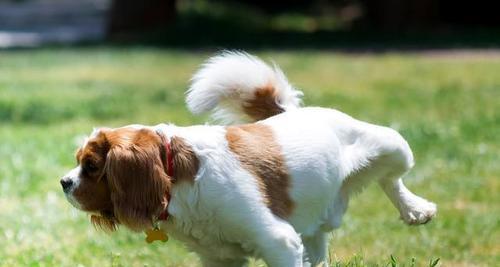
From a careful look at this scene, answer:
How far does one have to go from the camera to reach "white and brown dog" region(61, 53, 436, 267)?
481 centimetres

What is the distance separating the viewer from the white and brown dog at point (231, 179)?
481 centimetres

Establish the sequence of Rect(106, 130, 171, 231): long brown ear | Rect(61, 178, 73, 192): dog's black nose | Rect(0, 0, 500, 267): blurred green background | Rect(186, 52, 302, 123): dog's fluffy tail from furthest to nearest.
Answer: Rect(0, 0, 500, 267): blurred green background → Rect(186, 52, 302, 123): dog's fluffy tail → Rect(61, 178, 73, 192): dog's black nose → Rect(106, 130, 171, 231): long brown ear

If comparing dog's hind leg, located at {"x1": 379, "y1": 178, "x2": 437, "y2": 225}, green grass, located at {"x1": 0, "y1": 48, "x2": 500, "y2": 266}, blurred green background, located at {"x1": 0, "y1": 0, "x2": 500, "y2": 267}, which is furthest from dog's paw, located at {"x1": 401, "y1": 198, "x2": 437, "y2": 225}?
green grass, located at {"x1": 0, "y1": 48, "x2": 500, "y2": 266}

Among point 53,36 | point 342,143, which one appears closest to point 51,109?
point 342,143

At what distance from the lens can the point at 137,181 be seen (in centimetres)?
475

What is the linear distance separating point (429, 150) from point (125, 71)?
30.8ft

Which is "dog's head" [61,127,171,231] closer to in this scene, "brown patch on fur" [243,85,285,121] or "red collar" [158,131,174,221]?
"red collar" [158,131,174,221]

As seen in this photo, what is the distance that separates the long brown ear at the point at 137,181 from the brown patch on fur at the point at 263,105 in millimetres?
1363

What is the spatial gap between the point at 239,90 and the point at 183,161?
1.19 metres

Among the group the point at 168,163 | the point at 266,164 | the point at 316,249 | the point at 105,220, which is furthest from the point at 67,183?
the point at 316,249

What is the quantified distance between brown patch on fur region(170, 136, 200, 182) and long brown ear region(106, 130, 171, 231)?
0.08 metres

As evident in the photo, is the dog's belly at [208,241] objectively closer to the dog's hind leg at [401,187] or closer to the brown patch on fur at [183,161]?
the brown patch on fur at [183,161]

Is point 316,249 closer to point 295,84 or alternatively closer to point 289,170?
point 289,170

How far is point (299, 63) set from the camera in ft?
64.7
